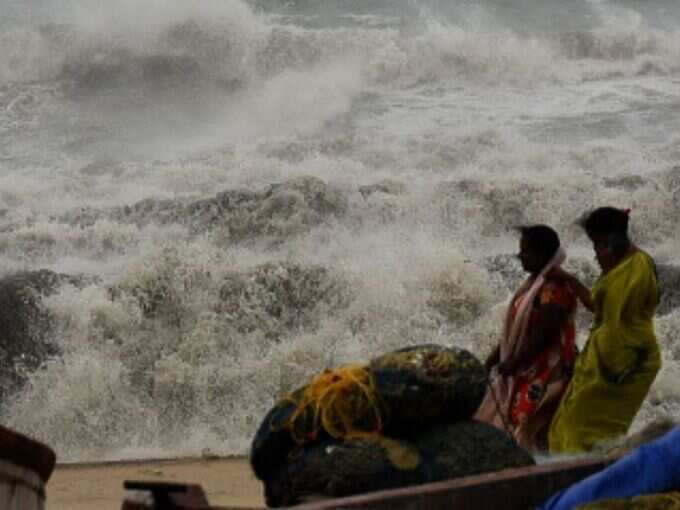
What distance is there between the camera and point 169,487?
4.37 meters

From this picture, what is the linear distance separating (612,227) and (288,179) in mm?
13462

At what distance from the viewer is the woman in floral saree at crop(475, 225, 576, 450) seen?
7117 mm

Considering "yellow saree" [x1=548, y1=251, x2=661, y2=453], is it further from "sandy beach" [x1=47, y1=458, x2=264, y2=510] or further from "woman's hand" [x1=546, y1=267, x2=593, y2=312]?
"sandy beach" [x1=47, y1=458, x2=264, y2=510]

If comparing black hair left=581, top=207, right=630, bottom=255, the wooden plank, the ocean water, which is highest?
black hair left=581, top=207, right=630, bottom=255

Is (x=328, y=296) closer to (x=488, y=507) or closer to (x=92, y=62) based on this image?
(x=488, y=507)

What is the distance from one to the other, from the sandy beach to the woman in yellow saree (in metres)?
2.57

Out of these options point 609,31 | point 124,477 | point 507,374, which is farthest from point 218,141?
point 507,374

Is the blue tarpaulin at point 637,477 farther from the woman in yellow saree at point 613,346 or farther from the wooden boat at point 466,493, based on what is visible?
the woman in yellow saree at point 613,346

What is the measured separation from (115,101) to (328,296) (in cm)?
1286

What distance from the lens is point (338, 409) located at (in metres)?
5.42

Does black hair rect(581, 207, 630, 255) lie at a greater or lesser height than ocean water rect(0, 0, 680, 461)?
greater

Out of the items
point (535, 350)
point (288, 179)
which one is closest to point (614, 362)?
point (535, 350)

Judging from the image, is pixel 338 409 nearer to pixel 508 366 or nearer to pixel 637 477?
pixel 637 477

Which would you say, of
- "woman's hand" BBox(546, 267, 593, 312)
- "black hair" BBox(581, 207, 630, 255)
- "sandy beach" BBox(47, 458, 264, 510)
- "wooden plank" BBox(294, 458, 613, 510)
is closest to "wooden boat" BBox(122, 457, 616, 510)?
"wooden plank" BBox(294, 458, 613, 510)
